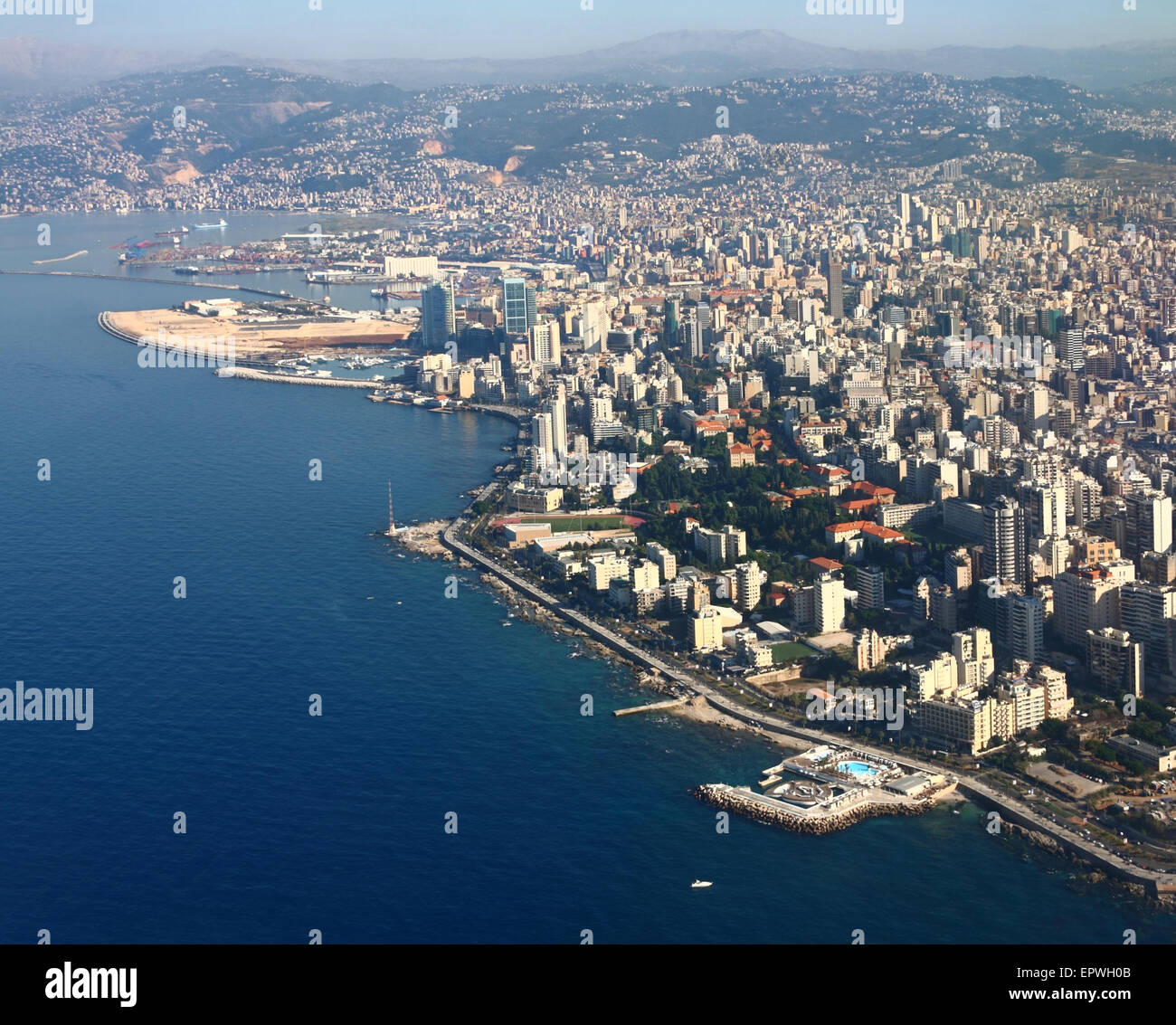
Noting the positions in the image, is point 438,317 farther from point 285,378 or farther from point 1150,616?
point 1150,616

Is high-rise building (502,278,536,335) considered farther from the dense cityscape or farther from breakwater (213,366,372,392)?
breakwater (213,366,372,392)

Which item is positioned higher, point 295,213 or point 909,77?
point 909,77

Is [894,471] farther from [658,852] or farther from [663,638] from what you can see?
[658,852]

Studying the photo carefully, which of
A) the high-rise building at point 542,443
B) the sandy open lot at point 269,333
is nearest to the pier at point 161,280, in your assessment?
the sandy open lot at point 269,333

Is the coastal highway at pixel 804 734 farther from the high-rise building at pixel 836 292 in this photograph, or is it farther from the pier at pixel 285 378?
the high-rise building at pixel 836 292
